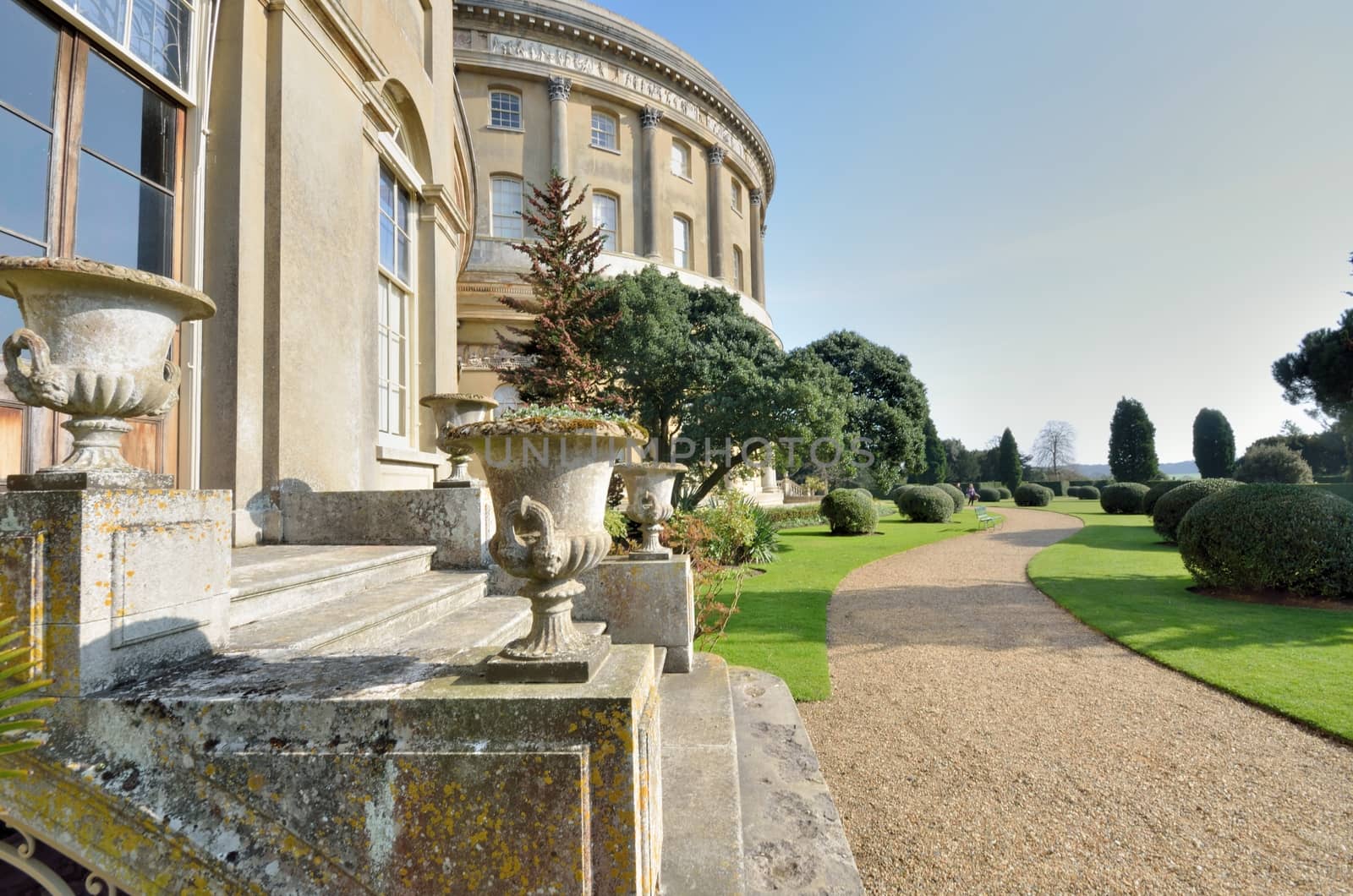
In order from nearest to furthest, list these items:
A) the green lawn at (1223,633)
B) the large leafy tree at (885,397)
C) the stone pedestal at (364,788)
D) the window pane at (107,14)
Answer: the stone pedestal at (364,788) → the window pane at (107,14) → the green lawn at (1223,633) → the large leafy tree at (885,397)

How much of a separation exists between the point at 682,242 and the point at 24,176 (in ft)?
68.3

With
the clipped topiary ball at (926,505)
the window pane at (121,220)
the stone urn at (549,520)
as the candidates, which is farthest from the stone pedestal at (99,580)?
the clipped topiary ball at (926,505)

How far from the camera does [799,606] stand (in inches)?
331

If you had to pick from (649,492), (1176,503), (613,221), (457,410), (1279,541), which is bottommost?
(1279,541)

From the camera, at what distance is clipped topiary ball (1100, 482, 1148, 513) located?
2533cm

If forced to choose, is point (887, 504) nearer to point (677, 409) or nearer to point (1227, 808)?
point (677, 409)

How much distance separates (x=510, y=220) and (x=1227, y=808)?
65.3 feet

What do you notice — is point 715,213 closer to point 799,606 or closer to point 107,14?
point 799,606

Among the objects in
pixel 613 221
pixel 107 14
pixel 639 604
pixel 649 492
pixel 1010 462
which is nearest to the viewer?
pixel 107 14

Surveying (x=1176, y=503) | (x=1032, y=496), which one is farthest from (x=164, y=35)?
(x=1032, y=496)

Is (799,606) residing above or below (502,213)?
below

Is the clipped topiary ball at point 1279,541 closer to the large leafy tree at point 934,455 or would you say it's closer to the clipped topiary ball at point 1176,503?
the clipped topiary ball at point 1176,503

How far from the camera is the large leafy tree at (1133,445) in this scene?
37406 millimetres

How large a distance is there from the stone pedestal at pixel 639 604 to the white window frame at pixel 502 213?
16647 mm
